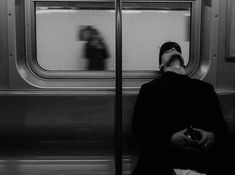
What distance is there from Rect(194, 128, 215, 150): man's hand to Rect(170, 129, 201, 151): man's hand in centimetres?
4

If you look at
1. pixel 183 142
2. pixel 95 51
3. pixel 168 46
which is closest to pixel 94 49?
pixel 95 51

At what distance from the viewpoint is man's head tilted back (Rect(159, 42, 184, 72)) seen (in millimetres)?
2887

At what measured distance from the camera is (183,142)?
2637 millimetres

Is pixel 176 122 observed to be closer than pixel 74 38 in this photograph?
Yes

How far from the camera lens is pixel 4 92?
9.77ft

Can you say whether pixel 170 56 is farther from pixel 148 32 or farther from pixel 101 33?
pixel 101 33

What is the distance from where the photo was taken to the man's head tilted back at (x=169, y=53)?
2887 millimetres

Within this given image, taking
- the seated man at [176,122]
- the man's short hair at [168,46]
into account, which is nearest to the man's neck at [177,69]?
the seated man at [176,122]

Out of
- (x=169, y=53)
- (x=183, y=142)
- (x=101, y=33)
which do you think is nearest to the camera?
(x=183, y=142)

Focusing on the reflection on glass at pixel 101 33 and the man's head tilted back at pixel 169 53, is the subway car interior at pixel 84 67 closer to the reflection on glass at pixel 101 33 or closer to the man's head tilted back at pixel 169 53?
the reflection on glass at pixel 101 33

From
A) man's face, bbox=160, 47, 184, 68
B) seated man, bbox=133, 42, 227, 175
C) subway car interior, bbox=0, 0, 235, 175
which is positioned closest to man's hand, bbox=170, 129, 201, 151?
seated man, bbox=133, 42, 227, 175

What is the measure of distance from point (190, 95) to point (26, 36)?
130cm

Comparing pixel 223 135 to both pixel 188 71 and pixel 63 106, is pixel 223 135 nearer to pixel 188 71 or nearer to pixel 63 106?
pixel 188 71

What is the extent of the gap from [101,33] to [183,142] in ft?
3.39
